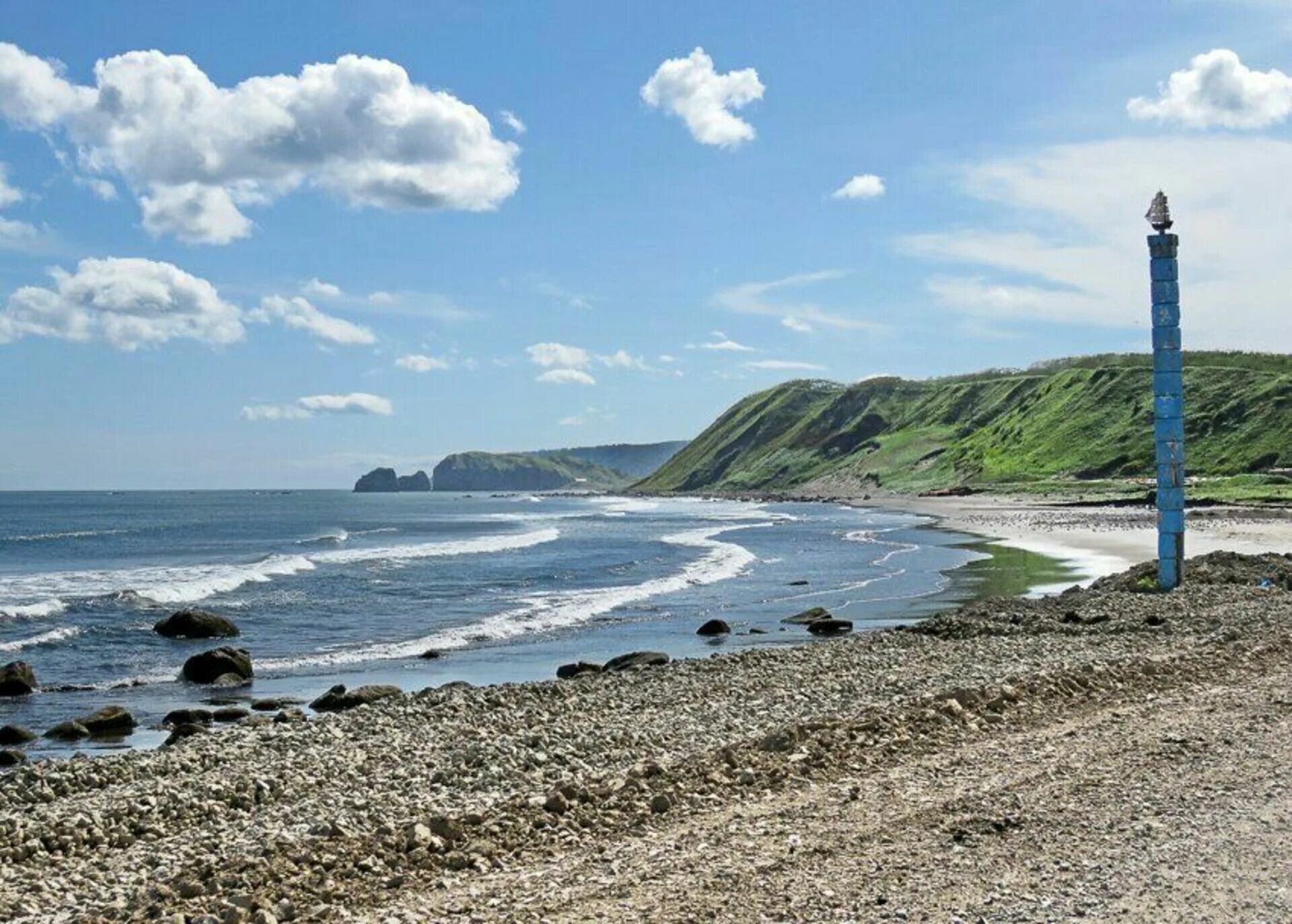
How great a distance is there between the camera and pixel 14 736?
18609 millimetres

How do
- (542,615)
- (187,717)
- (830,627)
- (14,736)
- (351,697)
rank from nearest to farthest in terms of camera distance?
1. (14,736)
2. (187,717)
3. (351,697)
4. (830,627)
5. (542,615)

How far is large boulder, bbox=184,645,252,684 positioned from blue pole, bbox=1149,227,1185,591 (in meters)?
23.2

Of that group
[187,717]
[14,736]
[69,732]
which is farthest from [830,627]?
[14,736]

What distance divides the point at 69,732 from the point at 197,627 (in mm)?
13962

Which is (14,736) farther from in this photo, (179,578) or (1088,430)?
(1088,430)

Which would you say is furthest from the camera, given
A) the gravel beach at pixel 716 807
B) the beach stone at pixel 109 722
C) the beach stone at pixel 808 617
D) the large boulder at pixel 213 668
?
the beach stone at pixel 808 617

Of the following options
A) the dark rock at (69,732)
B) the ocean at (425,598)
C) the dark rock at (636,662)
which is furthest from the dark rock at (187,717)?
the dark rock at (636,662)

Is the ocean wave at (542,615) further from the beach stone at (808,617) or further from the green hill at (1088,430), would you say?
the green hill at (1088,430)

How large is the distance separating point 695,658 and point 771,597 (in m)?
15.7

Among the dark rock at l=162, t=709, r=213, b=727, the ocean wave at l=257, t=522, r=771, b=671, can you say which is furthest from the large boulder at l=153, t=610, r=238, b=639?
the dark rock at l=162, t=709, r=213, b=727

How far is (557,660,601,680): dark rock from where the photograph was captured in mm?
23594

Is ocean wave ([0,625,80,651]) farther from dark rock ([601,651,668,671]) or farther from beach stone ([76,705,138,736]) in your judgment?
dark rock ([601,651,668,671])

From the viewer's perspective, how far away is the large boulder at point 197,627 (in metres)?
32.3

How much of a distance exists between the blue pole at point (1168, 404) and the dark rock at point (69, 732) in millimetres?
25878
